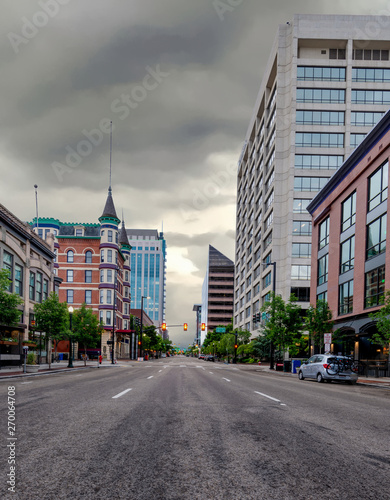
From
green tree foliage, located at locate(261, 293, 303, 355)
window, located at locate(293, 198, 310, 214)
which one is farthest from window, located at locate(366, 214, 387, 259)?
window, located at locate(293, 198, 310, 214)

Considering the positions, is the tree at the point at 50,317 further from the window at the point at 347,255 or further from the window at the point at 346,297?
the window at the point at 347,255

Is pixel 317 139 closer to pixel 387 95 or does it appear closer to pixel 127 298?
pixel 387 95

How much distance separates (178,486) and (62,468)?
132cm

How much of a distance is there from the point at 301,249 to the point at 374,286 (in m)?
26.2

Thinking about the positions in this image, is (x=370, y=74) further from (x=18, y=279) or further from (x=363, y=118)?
(x=18, y=279)

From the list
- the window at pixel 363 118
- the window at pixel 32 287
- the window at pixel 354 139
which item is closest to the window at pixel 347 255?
the window at pixel 32 287

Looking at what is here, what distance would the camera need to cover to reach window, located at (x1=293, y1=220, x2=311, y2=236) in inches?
2181

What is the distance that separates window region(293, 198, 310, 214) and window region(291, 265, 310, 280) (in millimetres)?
7355

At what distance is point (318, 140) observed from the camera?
2264 inches

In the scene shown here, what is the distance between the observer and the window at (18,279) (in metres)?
33.5

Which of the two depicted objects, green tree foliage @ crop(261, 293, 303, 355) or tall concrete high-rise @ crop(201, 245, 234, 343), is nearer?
green tree foliage @ crop(261, 293, 303, 355)

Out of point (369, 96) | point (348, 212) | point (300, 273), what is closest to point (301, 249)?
point (300, 273)

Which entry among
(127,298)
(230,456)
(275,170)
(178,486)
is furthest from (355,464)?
(127,298)

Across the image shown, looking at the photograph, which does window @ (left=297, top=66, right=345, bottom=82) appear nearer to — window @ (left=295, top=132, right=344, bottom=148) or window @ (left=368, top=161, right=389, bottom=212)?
window @ (left=295, top=132, right=344, bottom=148)
